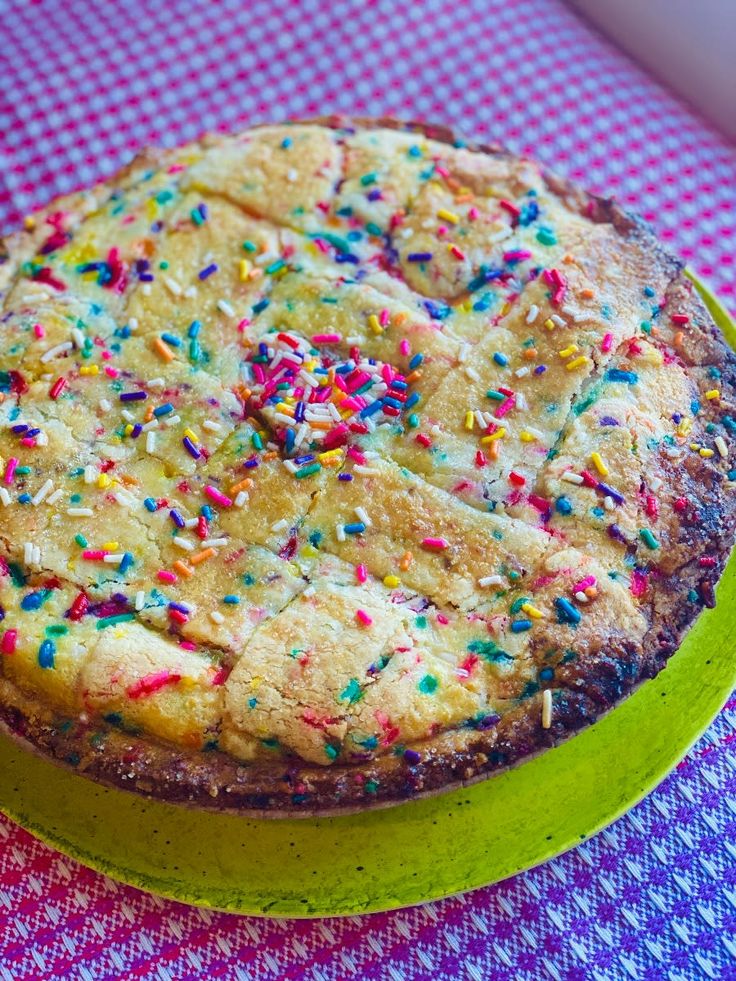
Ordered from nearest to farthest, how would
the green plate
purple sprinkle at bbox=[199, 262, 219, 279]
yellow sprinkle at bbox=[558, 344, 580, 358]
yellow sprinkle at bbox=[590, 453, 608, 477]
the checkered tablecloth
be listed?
1. the green plate
2. yellow sprinkle at bbox=[590, 453, 608, 477]
3. yellow sprinkle at bbox=[558, 344, 580, 358]
4. purple sprinkle at bbox=[199, 262, 219, 279]
5. the checkered tablecloth

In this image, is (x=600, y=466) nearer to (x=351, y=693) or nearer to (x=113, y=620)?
(x=351, y=693)

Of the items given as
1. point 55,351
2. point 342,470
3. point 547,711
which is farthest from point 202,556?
point 547,711

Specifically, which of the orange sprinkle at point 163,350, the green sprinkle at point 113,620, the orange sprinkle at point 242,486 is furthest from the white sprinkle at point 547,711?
the orange sprinkle at point 163,350

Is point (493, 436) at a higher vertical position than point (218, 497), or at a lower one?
higher

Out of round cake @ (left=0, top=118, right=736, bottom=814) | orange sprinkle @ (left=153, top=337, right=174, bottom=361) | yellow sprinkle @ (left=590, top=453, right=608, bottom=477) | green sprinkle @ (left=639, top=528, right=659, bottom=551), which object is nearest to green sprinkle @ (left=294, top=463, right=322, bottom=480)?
round cake @ (left=0, top=118, right=736, bottom=814)

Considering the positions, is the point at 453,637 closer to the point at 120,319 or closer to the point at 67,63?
the point at 120,319

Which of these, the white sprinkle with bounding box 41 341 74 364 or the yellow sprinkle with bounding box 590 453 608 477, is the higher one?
the yellow sprinkle with bounding box 590 453 608 477

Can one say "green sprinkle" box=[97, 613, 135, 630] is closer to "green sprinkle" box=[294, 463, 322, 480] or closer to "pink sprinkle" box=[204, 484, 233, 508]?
"pink sprinkle" box=[204, 484, 233, 508]
